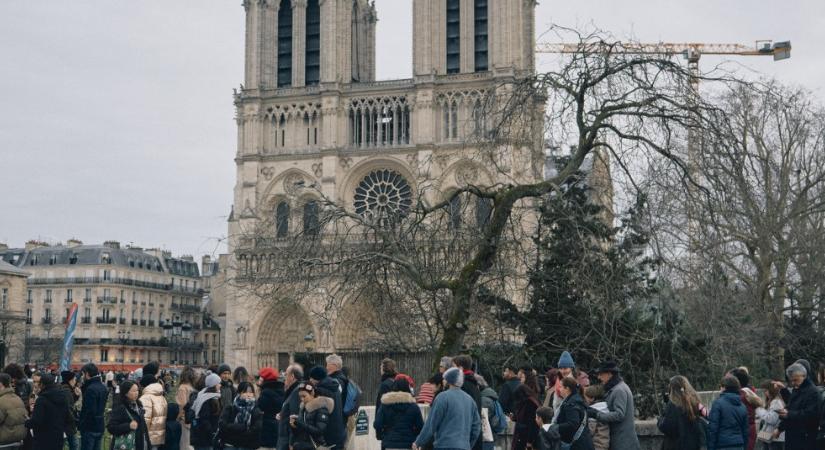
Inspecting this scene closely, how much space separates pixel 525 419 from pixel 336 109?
131 feet

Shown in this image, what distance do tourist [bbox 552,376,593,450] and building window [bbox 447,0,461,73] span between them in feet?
132

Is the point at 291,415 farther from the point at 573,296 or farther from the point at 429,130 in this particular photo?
the point at 429,130

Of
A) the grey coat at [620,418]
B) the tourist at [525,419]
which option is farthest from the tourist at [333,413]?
the grey coat at [620,418]

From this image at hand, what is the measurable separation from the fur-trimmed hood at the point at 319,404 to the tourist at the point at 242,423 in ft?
3.83

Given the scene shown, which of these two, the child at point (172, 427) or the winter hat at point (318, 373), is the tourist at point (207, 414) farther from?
the winter hat at point (318, 373)

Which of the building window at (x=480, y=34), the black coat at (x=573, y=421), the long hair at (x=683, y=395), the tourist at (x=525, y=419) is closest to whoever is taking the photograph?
the black coat at (x=573, y=421)

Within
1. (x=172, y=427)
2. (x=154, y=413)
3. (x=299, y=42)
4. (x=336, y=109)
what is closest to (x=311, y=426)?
(x=154, y=413)

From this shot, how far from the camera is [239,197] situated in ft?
166

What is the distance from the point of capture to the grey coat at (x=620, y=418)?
9.62m

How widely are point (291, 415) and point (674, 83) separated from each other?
6666mm

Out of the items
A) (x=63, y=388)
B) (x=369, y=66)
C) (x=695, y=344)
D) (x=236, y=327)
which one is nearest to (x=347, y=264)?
(x=63, y=388)

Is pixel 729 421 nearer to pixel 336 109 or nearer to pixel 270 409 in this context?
pixel 270 409

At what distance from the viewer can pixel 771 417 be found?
11.5 meters

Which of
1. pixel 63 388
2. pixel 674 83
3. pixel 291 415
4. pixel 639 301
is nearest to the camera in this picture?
pixel 291 415
